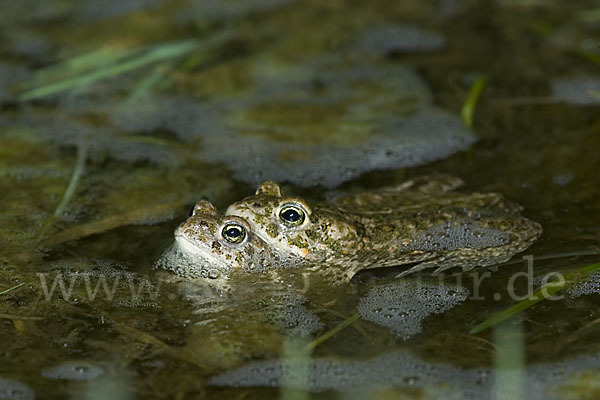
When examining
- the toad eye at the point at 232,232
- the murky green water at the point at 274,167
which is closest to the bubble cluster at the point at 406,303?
the murky green water at the point at 274,167

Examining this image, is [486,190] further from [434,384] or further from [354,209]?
[434,384]

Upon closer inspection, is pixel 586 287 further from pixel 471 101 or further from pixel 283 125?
pixel 283 125

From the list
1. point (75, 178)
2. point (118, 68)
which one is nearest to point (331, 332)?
point (75, 178)

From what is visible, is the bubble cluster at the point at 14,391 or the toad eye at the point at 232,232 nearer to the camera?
the bubble cluster at the point at 14,391

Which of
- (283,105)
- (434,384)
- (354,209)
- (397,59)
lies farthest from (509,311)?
(397,59)

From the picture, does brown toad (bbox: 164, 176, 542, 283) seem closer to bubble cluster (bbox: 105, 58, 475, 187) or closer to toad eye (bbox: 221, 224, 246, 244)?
toad eye (bbox: 221, 224, 246, 244)

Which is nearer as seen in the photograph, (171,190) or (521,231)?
(521,231)

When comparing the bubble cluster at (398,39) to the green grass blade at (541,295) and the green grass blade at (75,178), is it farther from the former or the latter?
the green grass blade at (541,295)
